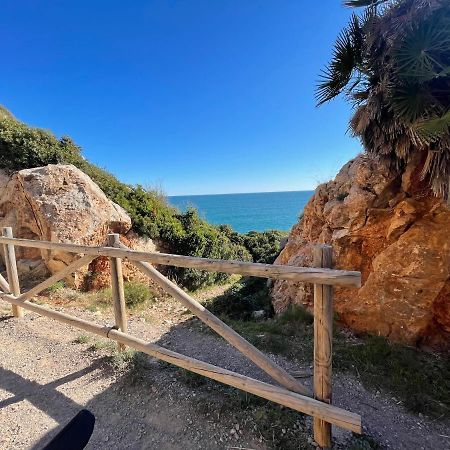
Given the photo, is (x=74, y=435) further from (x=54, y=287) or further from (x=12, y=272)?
(x=54, y=287)

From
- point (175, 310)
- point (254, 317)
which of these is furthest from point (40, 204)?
point (254, 317)

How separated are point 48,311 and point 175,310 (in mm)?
3261

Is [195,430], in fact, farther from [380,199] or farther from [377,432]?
[380,199]

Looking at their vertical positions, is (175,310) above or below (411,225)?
below

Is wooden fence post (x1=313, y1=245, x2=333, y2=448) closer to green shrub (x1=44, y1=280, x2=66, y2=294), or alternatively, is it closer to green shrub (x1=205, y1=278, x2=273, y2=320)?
green shrub (x1=205, y1=278, x2=273, y2=320)

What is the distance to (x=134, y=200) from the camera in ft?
32.6

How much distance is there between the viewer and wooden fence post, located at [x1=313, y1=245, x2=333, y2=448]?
236 cm

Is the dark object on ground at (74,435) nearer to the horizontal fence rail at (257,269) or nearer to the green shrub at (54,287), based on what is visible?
the horizontal fence rail at (257,269)

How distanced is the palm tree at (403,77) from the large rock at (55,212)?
22.6ft

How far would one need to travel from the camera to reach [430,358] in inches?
171

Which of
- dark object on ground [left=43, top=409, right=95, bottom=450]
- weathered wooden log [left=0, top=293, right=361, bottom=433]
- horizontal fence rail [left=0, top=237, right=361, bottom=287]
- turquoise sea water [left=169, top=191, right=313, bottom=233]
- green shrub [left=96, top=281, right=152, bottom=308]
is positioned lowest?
turquoise sea water [left=169, top=191, right=313, bottom=233]

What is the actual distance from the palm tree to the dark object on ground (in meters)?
4.87

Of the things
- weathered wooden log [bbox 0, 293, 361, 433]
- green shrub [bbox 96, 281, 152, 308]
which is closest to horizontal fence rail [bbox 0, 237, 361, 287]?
weathered wooden log [bbox 0, 293, 361, 433]

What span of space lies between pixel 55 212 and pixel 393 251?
800cm
